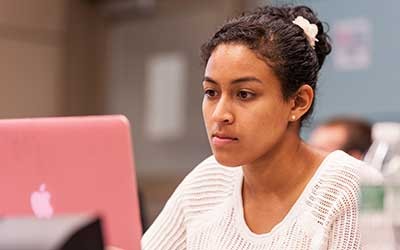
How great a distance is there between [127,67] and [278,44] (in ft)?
9.87

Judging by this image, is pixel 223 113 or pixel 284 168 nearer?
pixel 223 113

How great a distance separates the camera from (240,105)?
1.55 meters

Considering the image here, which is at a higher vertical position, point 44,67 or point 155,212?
point 44,67

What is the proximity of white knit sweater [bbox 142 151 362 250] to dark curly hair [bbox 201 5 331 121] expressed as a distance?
161 mm

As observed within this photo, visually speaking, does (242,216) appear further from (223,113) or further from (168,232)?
(223,113)

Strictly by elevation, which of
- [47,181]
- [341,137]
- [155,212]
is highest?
[47,181]

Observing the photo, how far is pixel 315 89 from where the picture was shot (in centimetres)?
169

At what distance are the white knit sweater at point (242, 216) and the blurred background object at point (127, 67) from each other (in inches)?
88.9

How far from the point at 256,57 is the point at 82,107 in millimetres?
3124

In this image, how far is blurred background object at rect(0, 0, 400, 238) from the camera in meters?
4.22

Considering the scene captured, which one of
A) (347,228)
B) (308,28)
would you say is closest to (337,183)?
(347,228)

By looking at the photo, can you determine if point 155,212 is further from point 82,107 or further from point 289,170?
point 289,170

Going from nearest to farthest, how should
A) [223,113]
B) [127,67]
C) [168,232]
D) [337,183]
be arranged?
[223,113], [337,183], [168,232], [127,67]

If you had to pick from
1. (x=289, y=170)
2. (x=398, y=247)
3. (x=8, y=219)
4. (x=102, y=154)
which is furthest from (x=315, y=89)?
(x=8, y=219)
